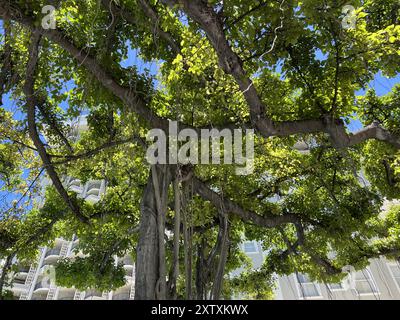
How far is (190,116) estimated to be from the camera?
3633 millimetres

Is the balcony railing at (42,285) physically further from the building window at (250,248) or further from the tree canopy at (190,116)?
the tree canopy at (190,116)

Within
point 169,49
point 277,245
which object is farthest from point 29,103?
point 277,245

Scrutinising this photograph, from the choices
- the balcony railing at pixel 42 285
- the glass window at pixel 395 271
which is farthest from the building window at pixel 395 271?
the balcony railing at pixel 42 285

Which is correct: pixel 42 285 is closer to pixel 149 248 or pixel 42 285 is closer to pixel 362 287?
pixel 362 287

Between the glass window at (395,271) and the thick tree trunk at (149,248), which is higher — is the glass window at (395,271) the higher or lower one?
the higher one

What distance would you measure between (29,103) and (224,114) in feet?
6.77

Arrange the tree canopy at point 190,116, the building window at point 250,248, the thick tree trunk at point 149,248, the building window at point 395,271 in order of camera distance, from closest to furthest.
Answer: the thick tree trunk at point 149,248, the tree canopy at point 190,116, the building window at point 395,271, the building window at point 250,248

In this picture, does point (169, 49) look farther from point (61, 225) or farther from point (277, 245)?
point (277, 245)

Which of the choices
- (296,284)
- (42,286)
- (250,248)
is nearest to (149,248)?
(296,284)

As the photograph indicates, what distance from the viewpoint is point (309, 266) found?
596 centimetres

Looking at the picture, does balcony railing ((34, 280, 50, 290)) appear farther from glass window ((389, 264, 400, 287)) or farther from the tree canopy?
glass window ((389, 264, 400, 287))

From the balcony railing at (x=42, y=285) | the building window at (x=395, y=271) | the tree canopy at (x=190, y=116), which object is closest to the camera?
the tree canopy at (x=190, y=116)

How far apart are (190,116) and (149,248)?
177cm

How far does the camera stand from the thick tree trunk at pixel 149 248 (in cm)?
216
